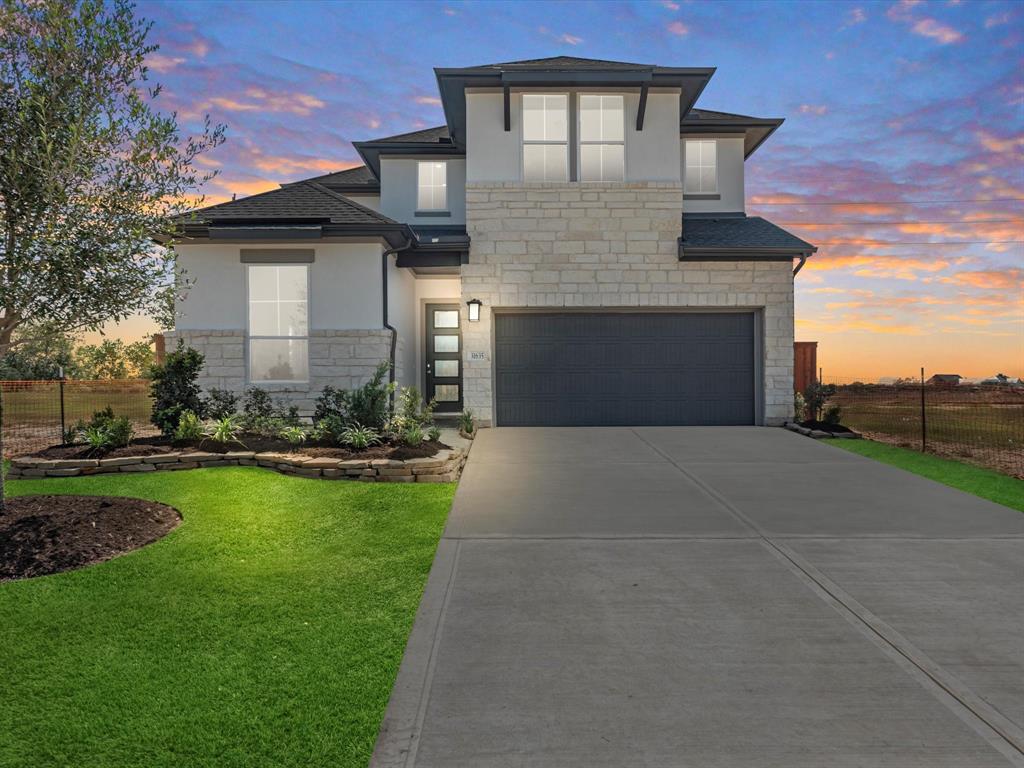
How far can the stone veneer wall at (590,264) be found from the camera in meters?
14.5

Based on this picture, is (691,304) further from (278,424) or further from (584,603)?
(584,603)

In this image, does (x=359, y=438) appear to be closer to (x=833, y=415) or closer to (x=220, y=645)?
(x=220, y=645)

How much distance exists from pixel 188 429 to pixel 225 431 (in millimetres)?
542

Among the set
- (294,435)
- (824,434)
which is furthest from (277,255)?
(824,434)

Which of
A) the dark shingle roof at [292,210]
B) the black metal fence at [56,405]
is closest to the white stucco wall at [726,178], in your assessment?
the dark shingle roof at [292,210]

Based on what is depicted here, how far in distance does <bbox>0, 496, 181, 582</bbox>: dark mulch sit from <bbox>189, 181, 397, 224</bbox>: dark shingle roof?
6.61m

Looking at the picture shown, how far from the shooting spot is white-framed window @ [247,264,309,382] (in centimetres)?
1313

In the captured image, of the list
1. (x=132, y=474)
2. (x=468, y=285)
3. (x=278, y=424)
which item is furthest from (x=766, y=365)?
(x=132, y=474)

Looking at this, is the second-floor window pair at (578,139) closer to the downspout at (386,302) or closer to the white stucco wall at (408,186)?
the white stucco wall at (408,186)

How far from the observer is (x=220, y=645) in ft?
13.2

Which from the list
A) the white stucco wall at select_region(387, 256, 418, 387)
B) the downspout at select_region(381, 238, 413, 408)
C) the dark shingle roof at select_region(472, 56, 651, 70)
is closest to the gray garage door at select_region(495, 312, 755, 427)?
the white stucco wall at select_region(387, 256, 418, 387)

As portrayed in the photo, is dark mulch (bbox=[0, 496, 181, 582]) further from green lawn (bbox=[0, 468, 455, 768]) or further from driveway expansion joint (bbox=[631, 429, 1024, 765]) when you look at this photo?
A: driveway expansion joint (bbox=[631, 429, 1024, 765])

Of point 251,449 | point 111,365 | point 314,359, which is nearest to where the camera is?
point 251,449

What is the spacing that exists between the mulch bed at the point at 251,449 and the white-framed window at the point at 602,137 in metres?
7.63
